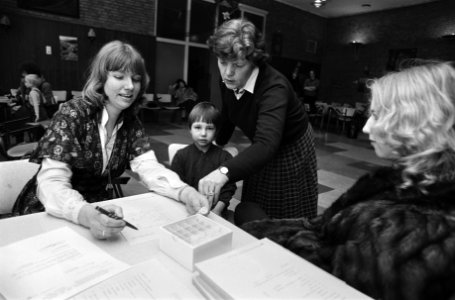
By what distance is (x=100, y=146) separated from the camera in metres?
1.51

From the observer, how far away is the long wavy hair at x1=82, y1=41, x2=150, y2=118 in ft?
Answer: 4.84

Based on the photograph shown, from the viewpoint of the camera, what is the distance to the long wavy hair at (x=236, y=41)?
4.94 feet

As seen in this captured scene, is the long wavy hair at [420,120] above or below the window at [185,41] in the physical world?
below

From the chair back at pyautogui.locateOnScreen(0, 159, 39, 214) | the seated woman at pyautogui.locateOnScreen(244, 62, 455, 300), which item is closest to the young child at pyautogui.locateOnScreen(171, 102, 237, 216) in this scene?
the chair back at pyautogui.locateOnScreen(0, 159, 39, 214)

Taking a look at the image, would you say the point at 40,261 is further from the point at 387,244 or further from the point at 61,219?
the point at 387,244

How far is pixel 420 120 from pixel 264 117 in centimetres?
73

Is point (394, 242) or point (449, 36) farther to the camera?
point (449, 36)

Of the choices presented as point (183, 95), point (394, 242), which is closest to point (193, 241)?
point (394, 242)

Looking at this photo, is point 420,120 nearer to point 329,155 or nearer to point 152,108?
point 329,155

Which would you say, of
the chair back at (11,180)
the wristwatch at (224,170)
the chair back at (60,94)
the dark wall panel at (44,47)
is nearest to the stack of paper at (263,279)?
the wristwatch at (224,170)

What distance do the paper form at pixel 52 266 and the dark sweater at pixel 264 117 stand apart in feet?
2.06

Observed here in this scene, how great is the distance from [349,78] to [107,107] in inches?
480

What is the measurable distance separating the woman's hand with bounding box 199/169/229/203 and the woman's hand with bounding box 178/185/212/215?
0.02 meters

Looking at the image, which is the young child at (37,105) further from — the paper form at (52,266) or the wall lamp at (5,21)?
the paper form at (52,266)
